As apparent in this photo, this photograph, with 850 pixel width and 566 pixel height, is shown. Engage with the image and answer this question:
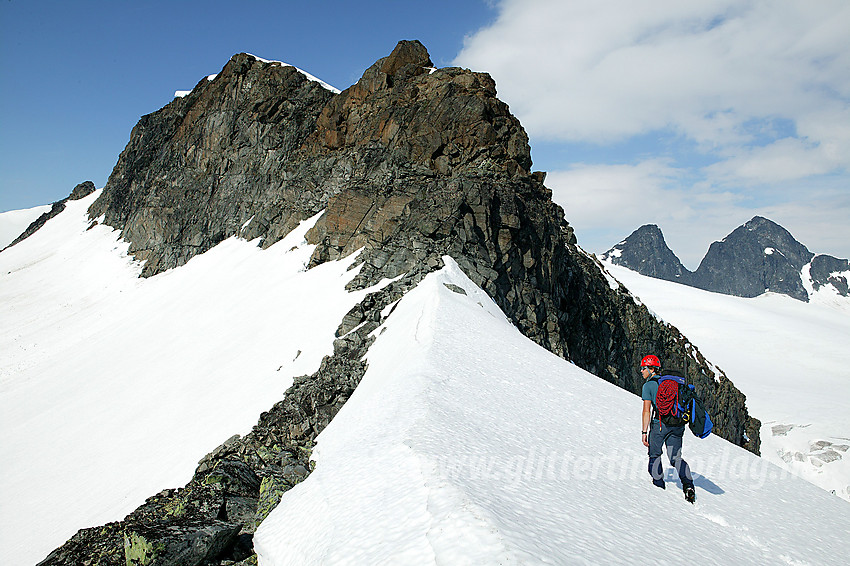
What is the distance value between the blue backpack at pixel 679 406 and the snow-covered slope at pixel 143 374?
16038 millimetres

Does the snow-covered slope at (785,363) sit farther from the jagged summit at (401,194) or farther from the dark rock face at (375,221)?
the jagged summit at (401,194)

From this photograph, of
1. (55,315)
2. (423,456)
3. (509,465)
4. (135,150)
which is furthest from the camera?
(135,150)

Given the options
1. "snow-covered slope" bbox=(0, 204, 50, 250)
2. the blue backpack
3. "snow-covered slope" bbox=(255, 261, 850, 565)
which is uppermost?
"snow-covered slope" bbox=(0, 204, 50, 250)

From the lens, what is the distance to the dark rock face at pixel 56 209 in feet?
279

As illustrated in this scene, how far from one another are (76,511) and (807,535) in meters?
23.1

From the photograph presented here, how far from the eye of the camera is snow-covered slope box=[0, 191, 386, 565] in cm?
1911

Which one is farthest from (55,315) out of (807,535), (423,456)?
(807,535)

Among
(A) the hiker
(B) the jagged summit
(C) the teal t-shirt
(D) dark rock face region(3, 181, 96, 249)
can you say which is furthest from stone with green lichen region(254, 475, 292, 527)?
(D) dark rock face region(3, 181, 96, 249)

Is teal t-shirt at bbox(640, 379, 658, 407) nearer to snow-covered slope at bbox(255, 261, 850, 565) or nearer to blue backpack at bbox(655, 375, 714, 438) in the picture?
blue backpack at bbox(655, 375, 714, 438)

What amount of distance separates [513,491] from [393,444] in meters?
2.13

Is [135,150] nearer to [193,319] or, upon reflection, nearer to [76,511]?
[193,319]

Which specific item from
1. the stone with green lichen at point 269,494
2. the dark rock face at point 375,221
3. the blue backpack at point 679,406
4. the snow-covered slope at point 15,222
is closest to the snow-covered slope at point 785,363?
the dark rock face at point 375,221

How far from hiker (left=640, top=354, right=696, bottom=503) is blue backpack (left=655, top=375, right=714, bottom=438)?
108 mm

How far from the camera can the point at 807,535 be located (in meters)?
7.34
